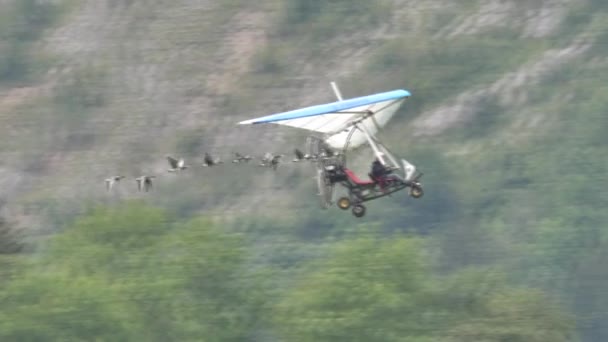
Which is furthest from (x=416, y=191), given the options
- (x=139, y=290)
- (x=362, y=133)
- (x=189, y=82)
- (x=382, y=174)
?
(x=189, y=82)

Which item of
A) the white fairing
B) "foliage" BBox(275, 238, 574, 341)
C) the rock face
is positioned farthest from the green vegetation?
the white fairing

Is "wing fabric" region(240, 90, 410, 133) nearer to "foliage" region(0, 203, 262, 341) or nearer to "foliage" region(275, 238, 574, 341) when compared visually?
"foliage" region(275, 238, 574, 341)

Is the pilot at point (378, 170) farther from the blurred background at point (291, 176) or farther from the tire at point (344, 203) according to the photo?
the blurred background at point (291, 176)

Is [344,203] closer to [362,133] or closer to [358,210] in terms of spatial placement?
[358,210]

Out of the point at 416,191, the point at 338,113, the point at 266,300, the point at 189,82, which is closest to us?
the point at 416,191

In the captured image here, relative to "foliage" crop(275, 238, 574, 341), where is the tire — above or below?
above

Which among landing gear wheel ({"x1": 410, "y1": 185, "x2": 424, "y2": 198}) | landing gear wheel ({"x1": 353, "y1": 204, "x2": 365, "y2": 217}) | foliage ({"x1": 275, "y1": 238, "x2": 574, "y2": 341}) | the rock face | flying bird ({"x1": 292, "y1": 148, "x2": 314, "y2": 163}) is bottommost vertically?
foliage ({"x1": 275, "y1": 238, "x2": 574, "y2": 341})
